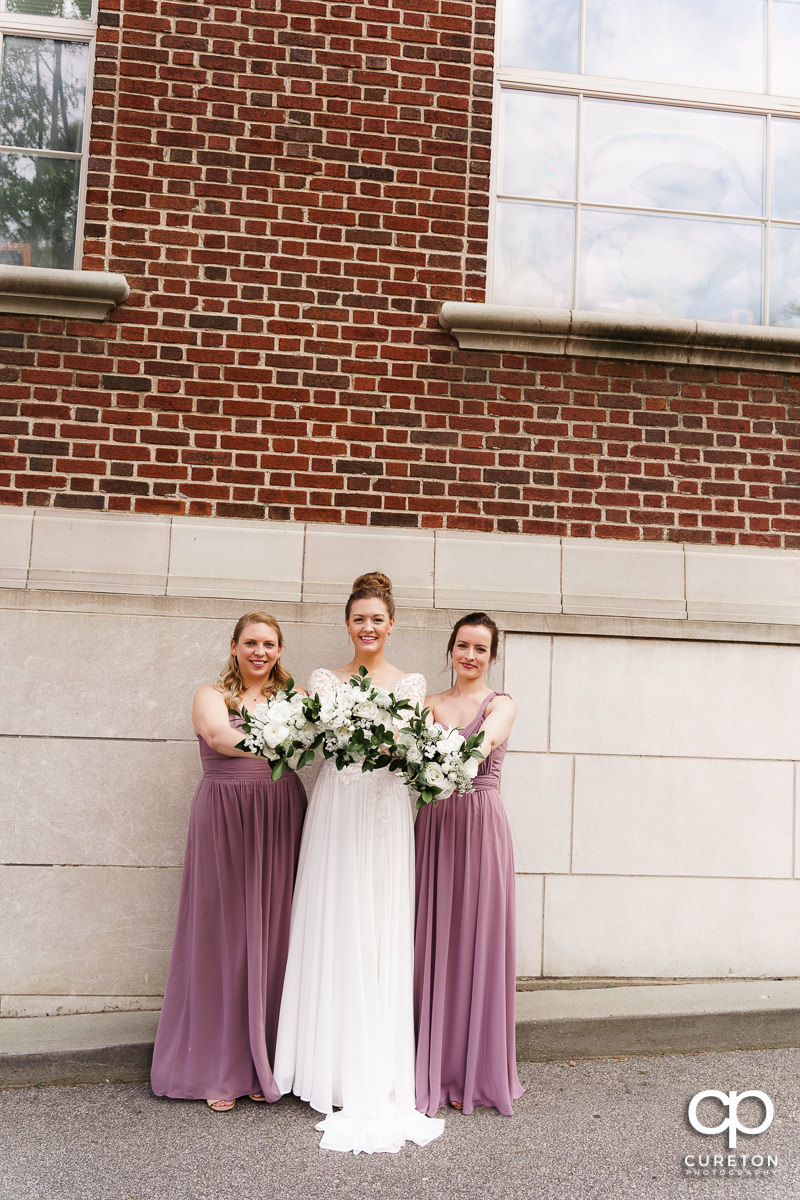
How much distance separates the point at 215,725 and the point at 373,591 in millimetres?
877

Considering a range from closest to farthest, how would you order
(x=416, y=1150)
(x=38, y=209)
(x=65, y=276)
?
(x=416, y=1150), (x=65, y=276), (x=38, y=209)

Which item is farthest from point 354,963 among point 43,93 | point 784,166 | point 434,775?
point 784,166

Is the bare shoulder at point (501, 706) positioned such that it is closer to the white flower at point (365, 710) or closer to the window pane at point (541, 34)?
the white flower at point (365, 710)

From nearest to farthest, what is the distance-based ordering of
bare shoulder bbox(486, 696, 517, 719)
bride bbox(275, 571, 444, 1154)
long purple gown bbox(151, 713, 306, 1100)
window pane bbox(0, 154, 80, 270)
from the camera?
bride bbox(275, 571, 444, 1154) < long purple gown bbox(151, 713, 306, 1100) < bare shoulder bbox(486, 696, 517, 719) < window pane bbox(0, 154, 80, 270)

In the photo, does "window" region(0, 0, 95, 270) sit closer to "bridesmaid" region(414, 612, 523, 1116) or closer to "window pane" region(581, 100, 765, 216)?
"window pane" region(581, 100, 765, 216)

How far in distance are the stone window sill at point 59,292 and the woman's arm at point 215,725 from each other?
208cm

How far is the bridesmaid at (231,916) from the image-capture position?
3699 mm

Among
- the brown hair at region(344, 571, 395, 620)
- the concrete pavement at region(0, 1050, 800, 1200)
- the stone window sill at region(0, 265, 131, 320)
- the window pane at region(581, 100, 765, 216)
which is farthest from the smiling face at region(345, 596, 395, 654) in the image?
the window pane at region(581, 100, 765, 216)

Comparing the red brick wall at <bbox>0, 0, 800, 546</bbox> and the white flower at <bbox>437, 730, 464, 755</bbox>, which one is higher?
the red brick wall at <bbox>0, 0, 800, 546</bbox>

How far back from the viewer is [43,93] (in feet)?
16.0

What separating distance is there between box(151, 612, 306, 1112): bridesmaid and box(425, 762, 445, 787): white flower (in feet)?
2.46

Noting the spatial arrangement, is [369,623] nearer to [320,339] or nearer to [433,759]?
[433,759]

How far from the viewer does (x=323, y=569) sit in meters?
4.63

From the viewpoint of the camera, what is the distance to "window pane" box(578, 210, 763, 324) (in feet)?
16.7
